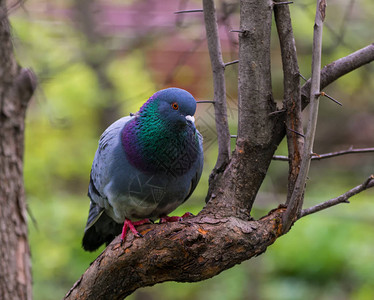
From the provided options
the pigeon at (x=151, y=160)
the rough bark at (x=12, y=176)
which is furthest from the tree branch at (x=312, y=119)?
the rough bark at (x=12, y=176)

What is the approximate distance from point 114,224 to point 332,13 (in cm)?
417

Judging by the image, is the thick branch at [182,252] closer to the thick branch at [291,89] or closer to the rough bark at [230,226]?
the rough bark at [230,226]

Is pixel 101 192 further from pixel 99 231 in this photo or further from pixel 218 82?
pixel 218 82

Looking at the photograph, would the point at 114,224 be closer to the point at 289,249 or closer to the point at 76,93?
the point at 76,93

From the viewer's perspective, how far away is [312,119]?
1.80 metres

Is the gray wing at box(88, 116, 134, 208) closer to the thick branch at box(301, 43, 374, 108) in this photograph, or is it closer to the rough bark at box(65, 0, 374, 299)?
the rough bark at box(65, 0, 374, 299)

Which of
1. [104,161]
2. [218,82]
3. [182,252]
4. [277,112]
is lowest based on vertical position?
[182,252]

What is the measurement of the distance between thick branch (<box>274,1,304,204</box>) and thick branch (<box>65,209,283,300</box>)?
0.24 metres

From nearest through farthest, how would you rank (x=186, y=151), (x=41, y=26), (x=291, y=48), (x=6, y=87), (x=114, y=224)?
(x=291, y=48) < (x=186, y=151) < (x=114, y=224) < (x=6, y=87) < (x=41, y=26)

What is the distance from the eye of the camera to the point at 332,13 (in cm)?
580

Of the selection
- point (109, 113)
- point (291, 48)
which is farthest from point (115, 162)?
point (109, 113)

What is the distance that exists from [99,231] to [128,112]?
250cm

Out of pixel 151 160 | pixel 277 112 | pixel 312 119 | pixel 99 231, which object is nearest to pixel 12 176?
pixel 99 231

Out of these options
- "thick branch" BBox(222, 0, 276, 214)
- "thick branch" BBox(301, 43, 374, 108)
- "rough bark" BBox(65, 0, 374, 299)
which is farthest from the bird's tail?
"thick branch" BBox(301, 43, 374, 108)
